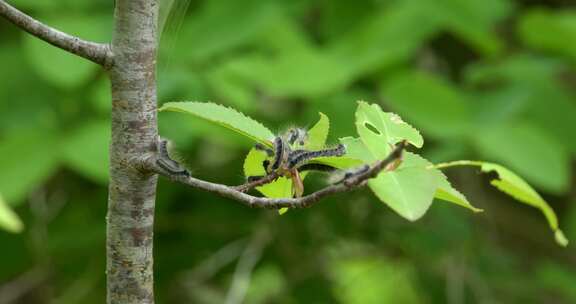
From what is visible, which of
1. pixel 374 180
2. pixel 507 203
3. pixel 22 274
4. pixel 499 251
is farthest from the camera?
pixel 507 203

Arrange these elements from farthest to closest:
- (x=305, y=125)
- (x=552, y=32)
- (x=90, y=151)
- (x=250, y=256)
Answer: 1. (x=250, y=256)
2. (x=552, y=32)
3. (x=90, y=151)
4. (x=305, y=125)

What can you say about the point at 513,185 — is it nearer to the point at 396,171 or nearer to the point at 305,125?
the point at 396,171

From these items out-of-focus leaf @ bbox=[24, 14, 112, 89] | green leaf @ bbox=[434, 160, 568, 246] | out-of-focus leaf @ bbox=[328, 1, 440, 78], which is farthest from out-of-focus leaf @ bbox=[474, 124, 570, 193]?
green leaf @ bbox=[434, 160, 568, 246]

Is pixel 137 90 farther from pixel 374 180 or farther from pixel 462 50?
pixel 462 50

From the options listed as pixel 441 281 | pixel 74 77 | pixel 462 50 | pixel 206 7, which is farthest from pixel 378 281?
pixel 74 77

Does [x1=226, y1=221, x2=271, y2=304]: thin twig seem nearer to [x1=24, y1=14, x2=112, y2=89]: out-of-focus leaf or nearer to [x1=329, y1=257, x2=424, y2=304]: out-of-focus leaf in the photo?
[x1=329, y1=257, x2=424, y2=304]: out-of-focus leaf

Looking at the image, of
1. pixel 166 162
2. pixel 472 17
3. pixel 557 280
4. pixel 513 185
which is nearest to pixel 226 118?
pixel 166 162
